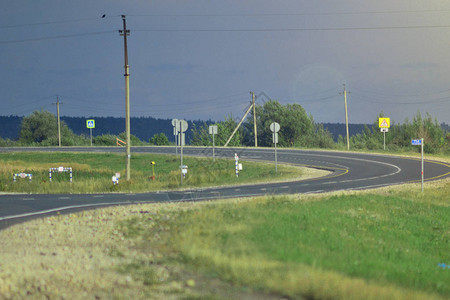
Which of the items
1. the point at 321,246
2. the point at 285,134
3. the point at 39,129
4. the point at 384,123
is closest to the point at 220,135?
the point at 285,134

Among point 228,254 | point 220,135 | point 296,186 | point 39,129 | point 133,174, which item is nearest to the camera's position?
point 228,254

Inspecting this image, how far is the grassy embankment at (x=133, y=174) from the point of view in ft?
87.1

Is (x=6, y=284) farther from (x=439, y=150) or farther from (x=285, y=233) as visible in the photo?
(x=439, y=150)

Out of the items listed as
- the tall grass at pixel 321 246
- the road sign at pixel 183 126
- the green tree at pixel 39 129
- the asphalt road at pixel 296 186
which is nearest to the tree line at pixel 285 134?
the green tree at pixel 39 129

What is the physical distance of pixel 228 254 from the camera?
31.3 ft

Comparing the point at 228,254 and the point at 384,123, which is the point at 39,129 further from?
the point at 228,254

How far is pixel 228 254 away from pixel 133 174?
29526 mm

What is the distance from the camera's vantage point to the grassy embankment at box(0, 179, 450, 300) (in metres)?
7.83

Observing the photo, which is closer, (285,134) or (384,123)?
(384,123)

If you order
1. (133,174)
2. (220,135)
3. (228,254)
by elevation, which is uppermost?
(220,135)

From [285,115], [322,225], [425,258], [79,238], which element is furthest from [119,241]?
[285,115]

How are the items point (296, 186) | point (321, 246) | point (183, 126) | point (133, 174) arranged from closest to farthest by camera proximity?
point (321, 246) < point (296, 186) < point (183, 126) < point (133, 174)

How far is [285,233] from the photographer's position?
11750mm

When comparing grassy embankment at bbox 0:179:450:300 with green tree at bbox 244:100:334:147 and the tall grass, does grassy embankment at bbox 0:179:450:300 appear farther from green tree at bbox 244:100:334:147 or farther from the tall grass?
green tree at bbox 244:100:334:147
